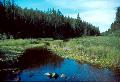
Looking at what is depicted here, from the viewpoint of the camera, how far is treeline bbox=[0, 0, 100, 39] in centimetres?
8025

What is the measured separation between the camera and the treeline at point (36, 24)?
80.2 metres

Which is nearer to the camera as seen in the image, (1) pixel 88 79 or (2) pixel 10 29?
(1) pixel 88 79

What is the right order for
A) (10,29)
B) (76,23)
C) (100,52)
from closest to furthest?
(100,52) < (10,29) < (76,23)

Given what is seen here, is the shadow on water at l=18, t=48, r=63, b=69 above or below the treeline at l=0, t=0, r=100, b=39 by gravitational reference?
below

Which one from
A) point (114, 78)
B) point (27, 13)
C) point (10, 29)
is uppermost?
point (27, 13)

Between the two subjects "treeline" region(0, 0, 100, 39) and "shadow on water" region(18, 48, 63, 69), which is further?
"treeline" region(0, 0, 100, 39)

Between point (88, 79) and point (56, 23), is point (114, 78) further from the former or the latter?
point (56, 23)

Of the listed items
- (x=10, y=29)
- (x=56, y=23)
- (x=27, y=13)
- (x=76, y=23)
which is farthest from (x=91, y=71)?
(x=76, y=23)

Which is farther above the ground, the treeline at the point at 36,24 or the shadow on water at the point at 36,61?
the treeline at the point at 36,24

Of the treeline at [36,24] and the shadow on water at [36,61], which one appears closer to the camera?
the shadow on water at [36,61]

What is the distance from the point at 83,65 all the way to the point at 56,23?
9007 centimetres

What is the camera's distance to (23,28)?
89.3 metres

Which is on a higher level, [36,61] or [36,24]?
[36,24]

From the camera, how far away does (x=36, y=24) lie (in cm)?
10019
